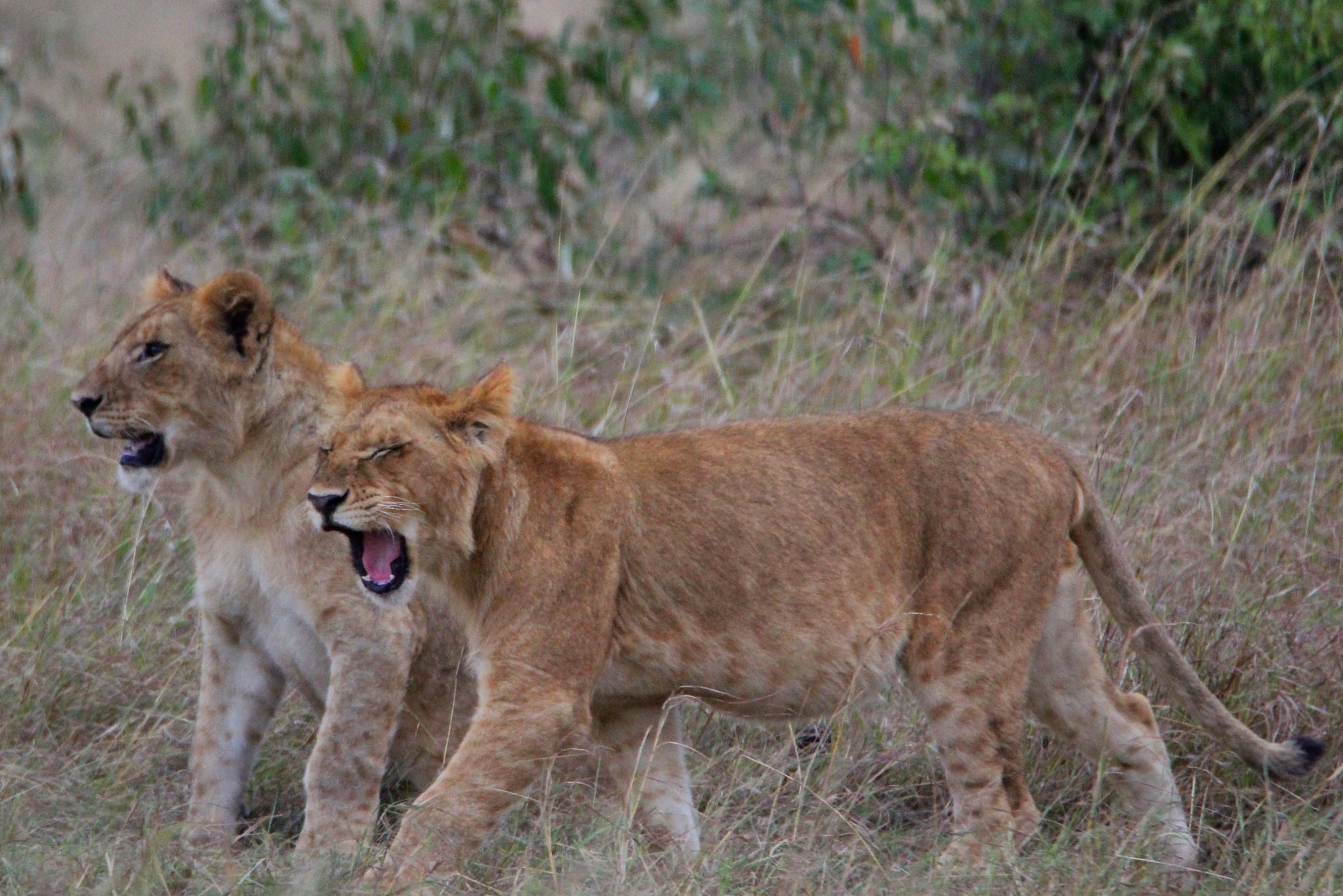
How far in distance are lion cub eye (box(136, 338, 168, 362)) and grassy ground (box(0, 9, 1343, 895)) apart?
2.95 feet

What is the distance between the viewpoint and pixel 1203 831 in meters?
4.52

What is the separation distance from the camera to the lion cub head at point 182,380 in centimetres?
462

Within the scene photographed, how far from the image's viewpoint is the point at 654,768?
4.40 meters

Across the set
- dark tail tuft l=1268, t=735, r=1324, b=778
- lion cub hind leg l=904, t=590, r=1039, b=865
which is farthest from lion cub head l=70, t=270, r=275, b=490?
dark tail tuft l=1268, t=735, r=1324, b=778

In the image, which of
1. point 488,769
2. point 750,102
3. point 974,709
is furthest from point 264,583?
point 750,102

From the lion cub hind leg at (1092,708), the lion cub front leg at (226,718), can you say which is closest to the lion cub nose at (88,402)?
the lion cub front leg at (226,718)

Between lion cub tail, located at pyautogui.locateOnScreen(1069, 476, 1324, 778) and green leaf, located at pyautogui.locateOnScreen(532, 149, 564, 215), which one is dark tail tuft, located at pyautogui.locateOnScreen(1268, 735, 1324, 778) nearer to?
lion cub tail, located at pyautogui.locateOnScreen(1069, 476, 1324, 778)

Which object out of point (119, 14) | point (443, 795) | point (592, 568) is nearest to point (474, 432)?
point (592, 568)

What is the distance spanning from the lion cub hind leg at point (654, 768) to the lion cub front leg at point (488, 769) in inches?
15.7

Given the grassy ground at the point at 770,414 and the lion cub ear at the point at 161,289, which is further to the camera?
the lion cub ear at the point at 161,289

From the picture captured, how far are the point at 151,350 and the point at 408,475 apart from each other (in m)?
1.10

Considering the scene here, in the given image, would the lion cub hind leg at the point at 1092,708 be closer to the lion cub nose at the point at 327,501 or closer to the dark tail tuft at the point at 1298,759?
the dark tail tuft at the point at 1298,759

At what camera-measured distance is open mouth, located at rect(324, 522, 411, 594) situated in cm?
399

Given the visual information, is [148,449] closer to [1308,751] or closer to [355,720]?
[355,720]
